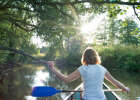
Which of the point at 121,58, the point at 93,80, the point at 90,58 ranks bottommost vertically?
the point at 121,58

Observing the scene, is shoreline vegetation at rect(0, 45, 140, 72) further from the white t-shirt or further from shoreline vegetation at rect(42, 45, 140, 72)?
the white t-shirt

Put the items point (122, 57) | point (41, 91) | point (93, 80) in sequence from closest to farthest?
point (93, 80), point (41, 91), point (122, 57)

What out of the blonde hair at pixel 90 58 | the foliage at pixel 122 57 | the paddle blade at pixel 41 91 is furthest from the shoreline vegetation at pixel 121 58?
the blonde hair at pixel 90 58

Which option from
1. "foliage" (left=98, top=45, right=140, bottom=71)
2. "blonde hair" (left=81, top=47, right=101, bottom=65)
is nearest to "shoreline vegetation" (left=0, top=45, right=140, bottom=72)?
"foliage" (left=98, top=45, right=140, bottom=71)

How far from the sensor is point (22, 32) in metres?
7.12

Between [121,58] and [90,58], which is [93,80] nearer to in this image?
[90,58]

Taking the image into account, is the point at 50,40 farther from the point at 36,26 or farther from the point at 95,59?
the point at 95,59

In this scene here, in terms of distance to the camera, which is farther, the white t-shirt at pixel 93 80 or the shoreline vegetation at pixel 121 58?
the shoreline vegetation at pixel 121 58

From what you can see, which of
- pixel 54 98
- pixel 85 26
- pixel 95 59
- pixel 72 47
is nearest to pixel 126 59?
pixel 72 47

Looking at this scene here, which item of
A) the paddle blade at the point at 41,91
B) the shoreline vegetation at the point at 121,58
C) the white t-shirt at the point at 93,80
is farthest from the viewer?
the shoreline vegetation at the point at 121,58

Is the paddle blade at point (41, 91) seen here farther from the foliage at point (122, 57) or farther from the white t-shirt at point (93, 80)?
the foliage at point (122, 57)

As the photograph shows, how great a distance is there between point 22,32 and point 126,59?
10.7m

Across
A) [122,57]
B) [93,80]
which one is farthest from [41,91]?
[122,57]

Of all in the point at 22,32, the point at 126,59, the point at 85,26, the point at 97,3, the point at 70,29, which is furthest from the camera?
the point at 126,59
